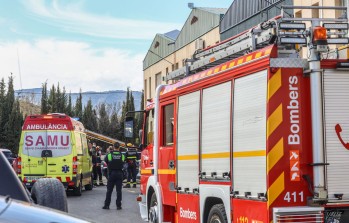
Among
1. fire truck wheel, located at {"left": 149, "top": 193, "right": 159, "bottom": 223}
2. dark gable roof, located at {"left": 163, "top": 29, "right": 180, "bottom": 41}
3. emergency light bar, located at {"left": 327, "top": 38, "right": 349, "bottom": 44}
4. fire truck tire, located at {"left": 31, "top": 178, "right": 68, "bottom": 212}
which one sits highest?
dark gable roof, located at {"left": 163, "top": 29, "right": 180, "bottom": 41}

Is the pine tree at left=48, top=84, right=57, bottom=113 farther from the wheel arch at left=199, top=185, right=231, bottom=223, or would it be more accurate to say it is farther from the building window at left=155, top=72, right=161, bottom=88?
the wheel arch at left=199, top=185, right=231, bottom=223

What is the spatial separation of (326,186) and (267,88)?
4.01 ft

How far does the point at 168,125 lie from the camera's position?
11.6 m

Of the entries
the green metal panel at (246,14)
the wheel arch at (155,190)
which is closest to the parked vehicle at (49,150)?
the wheel arch at (155,190)

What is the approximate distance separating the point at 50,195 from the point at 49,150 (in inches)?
796

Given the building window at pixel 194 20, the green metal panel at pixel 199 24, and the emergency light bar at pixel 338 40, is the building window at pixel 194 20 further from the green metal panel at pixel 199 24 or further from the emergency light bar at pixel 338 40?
the emergency light bar at pixel 338 40

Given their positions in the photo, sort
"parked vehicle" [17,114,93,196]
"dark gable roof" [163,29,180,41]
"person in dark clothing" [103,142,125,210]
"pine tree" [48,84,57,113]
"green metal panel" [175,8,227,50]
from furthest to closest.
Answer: "pine tree" [48,84,57,113]
"dark gable roof" [163,29,180,41]
"green metal panel" [175,8,227,50]
"parked vehicle" [17,114,93,196]
"person in dark clothing" [103,142,125,210]

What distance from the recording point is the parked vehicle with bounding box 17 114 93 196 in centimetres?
2419

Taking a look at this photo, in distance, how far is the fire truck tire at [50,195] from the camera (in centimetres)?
436

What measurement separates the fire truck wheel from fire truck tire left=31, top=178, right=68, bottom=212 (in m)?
7.47

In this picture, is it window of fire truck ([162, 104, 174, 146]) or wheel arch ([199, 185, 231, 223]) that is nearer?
wheel arch ([199, 185, 231, 223])

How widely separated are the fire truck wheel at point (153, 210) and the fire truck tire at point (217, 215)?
8.75 feet

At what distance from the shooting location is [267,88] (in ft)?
26.0

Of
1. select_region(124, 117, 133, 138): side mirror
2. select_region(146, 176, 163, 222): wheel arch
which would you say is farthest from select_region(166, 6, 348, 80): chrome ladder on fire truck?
select_region(124, 117, 133, 138): side mirror
